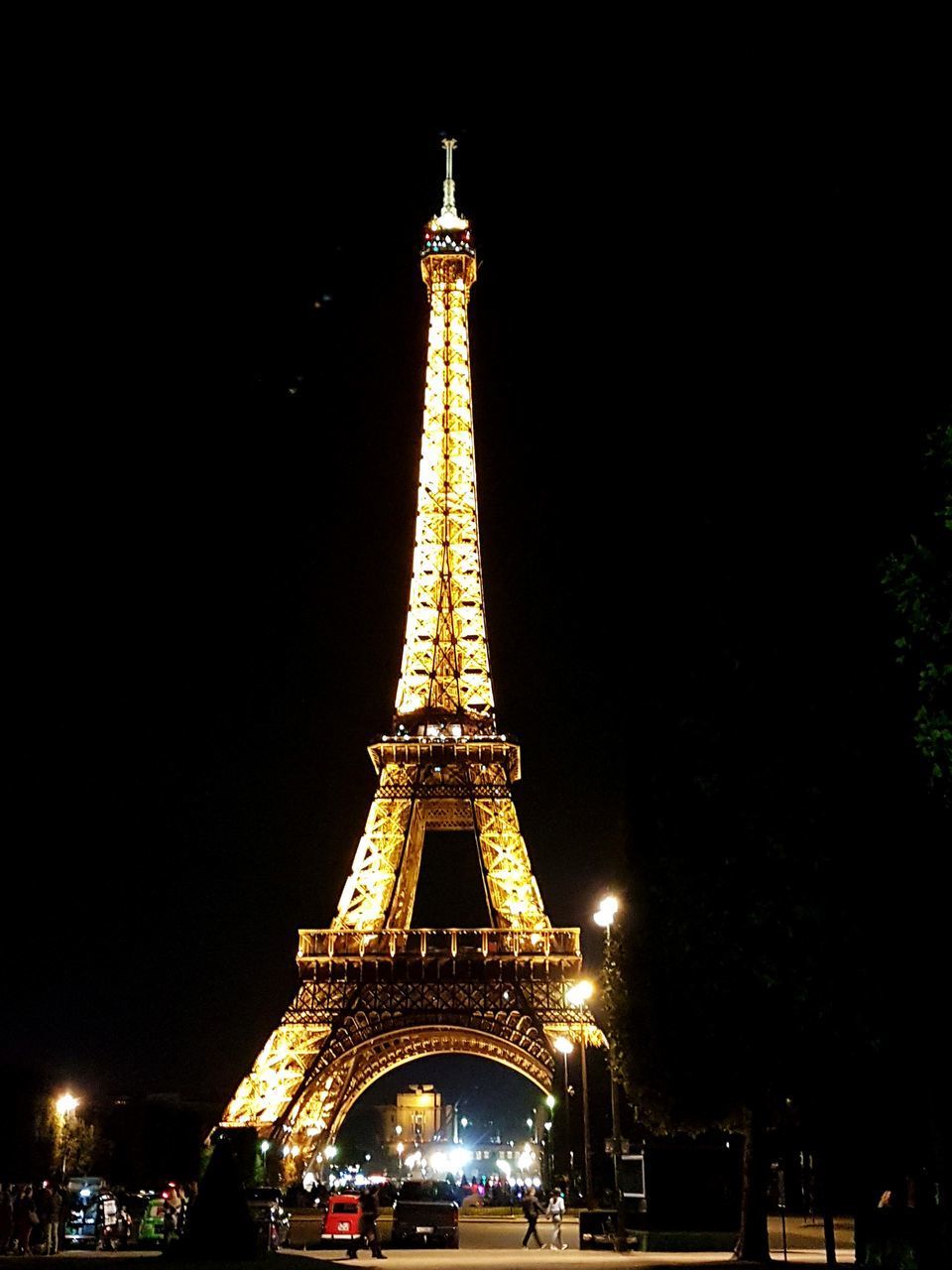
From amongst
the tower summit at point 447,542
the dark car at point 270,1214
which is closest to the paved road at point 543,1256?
the dark car at point 270,1214

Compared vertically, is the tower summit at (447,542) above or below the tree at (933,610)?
above

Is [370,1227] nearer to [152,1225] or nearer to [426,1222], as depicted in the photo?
[426,1222]

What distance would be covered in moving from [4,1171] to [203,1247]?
51196 mm

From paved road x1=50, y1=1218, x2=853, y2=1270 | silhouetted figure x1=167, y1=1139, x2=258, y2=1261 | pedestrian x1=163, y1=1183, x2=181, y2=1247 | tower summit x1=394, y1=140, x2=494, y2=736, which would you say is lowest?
paved road x1=50, y1=1218, x2=853, y2=1270

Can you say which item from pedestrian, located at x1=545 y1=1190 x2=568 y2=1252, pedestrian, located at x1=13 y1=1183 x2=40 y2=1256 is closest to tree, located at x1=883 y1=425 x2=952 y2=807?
pedestrian, located at x1=13 y1=1183 x2=40 y2=1256

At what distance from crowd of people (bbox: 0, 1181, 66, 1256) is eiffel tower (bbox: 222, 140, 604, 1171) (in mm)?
24658

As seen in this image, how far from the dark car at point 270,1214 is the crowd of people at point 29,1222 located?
14.4 feet

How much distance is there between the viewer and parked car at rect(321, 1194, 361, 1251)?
3512 cm

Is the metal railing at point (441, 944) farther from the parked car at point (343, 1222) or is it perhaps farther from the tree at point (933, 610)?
the tree at point (933, 610)

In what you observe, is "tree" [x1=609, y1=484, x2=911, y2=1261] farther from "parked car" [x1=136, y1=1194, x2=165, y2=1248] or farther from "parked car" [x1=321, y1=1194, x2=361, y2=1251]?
"parked car" [x1=136, y1=1194, x2=165, y2=1248]

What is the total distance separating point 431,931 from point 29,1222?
119ft

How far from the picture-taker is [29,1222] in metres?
29.7

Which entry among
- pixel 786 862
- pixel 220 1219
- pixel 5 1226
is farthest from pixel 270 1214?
pixel 786 862

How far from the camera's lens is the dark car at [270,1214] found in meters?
34.7
